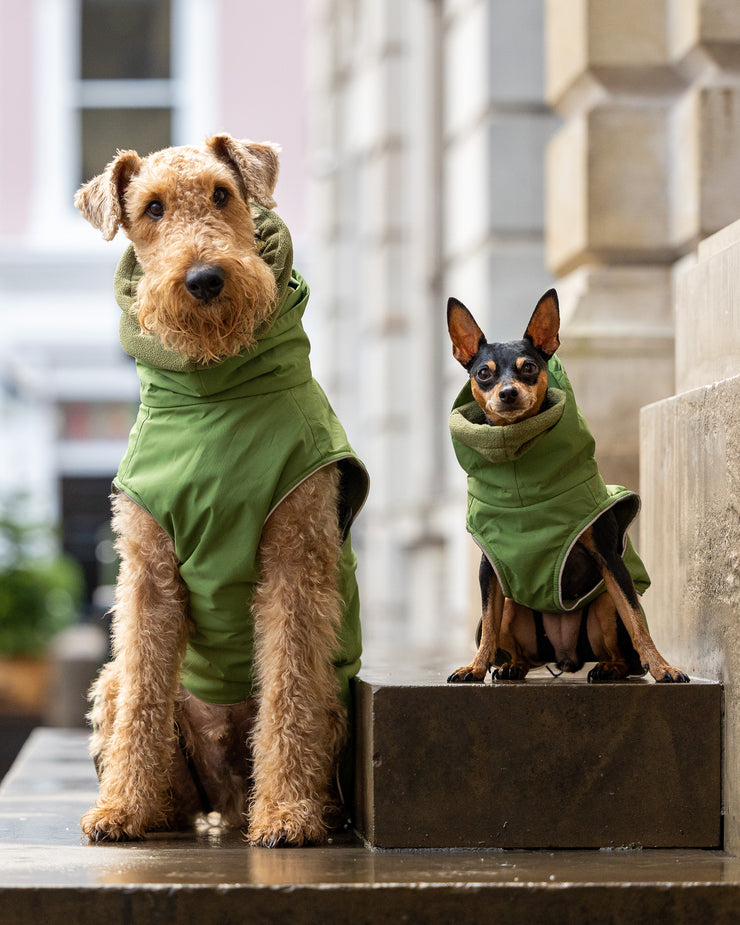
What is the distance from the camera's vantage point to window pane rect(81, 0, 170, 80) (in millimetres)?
15570

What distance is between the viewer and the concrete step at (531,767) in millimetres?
3008

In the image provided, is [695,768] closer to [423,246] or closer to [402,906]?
[402,906]

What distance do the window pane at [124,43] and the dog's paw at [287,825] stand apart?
13750 mm

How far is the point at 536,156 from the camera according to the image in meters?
6.36

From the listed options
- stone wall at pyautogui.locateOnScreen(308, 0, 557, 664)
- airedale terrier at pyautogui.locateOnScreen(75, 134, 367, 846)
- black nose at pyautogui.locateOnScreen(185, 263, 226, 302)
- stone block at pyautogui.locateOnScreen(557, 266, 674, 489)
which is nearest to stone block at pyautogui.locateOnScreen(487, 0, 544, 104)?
stone wall at pyautogui.locateOnScreen(308, 0, 557, 664)

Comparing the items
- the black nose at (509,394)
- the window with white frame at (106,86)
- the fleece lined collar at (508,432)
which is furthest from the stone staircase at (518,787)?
the window with white frame at (106,86)

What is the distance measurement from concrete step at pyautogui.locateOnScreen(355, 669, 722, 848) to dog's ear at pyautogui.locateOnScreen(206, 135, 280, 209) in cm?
121

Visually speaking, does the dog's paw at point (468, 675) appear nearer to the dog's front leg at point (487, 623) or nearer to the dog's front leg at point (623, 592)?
the dog's front leg at point (487, 623)

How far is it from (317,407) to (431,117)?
502cm

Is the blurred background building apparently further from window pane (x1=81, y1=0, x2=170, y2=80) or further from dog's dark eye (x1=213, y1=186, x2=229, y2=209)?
dog's dark eye (x1=213, y1=186, x2=229, y2=209)

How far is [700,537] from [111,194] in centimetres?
165

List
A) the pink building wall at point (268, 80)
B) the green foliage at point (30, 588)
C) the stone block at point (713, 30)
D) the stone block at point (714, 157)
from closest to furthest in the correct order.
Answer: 1. the stone block at point (713, 30)
2. the stone block at point (714, 157)
3. the green foliage at point (30, 588)
4. the pink building wall at point (268, 80)

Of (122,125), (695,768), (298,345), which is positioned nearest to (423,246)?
(298,345)

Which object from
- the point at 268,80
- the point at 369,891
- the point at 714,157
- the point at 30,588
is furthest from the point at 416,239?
the point at 268,80
